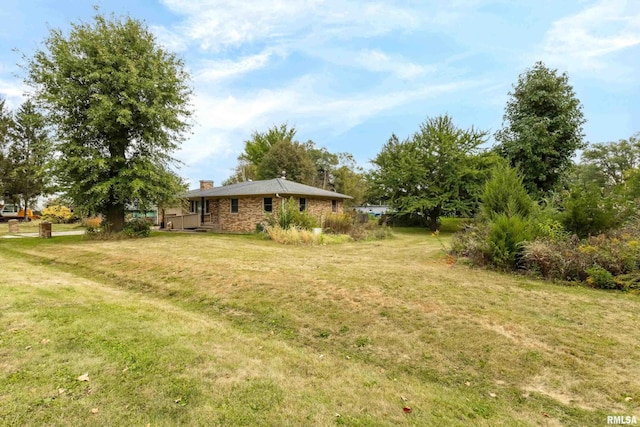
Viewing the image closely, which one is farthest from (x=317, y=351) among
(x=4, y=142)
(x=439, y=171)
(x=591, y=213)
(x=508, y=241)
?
(x=4, y=142)

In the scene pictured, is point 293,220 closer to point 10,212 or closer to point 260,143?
point 260,143

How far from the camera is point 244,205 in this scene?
19312mm

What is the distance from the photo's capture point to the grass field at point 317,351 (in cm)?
279

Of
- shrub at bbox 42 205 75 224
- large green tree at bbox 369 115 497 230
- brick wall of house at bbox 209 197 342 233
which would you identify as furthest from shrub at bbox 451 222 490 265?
shrub at bbox 42 205 75 224

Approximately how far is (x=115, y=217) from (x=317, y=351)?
1521cm

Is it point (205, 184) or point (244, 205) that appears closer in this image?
point (244, 205)

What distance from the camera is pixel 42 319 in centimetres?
466

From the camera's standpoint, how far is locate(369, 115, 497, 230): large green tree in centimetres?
2186

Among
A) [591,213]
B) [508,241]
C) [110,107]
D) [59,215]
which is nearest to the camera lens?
[508,241]

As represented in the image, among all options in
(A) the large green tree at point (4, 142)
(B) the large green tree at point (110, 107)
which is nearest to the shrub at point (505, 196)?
(B) the large green tree at point (110, 107)

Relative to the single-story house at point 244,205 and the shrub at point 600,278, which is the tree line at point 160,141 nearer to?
the shrub at point 600,278

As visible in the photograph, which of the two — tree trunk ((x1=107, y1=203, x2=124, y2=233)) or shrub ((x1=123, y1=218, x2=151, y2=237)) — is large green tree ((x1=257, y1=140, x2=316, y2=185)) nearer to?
shrub ((x1=123, y1=218, x2=151, y2=237))

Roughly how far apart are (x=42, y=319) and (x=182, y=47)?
14878 mm

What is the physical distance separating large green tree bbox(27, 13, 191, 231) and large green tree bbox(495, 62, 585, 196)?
20421 mm
